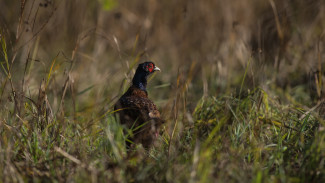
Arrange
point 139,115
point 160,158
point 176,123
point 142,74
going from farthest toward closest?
point 142,74
point 139,115
point 176,123
point 160,158

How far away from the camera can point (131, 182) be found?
93.2 inches

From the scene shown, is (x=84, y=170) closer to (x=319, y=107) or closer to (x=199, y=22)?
(x=319, y=107)

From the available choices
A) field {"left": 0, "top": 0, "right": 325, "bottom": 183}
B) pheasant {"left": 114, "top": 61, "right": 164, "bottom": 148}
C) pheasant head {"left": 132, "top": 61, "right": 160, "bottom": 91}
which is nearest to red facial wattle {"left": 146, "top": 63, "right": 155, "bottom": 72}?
pheasant head {"left": 132, "top": 61, "right": 160, "bottom": 91}

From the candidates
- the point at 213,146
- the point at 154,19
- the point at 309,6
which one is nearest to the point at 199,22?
the point at 154,19

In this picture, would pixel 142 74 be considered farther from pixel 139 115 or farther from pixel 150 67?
pixel 139 115

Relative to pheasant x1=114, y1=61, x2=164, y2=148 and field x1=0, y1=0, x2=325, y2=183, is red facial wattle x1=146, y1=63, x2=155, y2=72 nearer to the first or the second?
field x1=0, y1=0, x2=325, y2=183

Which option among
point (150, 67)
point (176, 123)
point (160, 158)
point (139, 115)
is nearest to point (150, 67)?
point (150, 67)

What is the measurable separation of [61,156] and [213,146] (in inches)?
38.0

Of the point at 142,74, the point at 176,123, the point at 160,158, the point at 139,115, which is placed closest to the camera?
the point at 160,158

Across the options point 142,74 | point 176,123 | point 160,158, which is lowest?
point 160,158

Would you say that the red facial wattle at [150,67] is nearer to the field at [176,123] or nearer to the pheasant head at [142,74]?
the pheasant head at [142,74]

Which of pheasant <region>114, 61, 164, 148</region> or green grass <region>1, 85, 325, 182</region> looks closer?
green grass <region>1, 85, 325, 182</region>

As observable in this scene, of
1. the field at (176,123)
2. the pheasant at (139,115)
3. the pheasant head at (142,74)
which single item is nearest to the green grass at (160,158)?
the field at (176,123)

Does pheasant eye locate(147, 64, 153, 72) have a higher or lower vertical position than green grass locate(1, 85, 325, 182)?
higher
